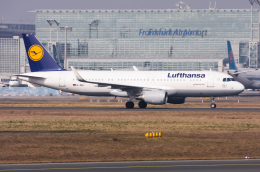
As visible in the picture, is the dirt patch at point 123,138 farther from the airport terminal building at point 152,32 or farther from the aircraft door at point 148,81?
the airport terminal building at point 152,32

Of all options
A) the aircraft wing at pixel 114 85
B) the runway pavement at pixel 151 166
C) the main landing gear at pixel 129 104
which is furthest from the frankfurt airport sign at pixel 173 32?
the runway pavement at pixel 151 166

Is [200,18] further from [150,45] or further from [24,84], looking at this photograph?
[24,84]

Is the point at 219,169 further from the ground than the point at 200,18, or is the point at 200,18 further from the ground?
the point at 200,18

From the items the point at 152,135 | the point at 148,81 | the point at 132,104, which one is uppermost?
the point at 148,81

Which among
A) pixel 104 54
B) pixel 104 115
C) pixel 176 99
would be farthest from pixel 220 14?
pixel 104 115

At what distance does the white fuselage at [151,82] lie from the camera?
1969 inches

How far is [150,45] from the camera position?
165 metres

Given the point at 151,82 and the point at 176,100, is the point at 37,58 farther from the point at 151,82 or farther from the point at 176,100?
the point at 176,100

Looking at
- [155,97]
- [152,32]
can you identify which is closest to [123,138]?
[155,97]

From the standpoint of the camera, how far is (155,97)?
47.0m

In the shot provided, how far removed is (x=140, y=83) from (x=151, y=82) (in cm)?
129

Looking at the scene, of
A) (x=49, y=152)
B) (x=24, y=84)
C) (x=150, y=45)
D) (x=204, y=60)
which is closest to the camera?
(x=49, y=152)

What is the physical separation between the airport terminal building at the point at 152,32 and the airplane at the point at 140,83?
106 m

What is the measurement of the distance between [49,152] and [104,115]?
19.2 m
